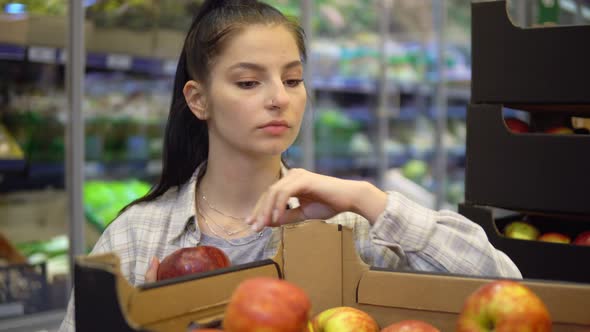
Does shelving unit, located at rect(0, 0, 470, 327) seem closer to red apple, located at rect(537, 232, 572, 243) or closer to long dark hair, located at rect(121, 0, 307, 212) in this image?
long dark hair, located at rect(121, 0, 307, 212)

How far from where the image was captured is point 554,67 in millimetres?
1554

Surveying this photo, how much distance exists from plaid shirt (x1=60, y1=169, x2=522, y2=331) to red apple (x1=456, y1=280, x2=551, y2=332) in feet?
1.08

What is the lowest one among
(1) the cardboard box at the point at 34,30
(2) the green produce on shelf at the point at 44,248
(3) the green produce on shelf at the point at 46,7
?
(2) the green produce on shelf at the point at 44,248

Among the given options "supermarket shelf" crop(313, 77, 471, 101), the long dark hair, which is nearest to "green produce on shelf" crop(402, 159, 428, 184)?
"supermarket shelf" crop(313, 77, 471, 101)

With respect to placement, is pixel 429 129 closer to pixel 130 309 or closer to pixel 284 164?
pixel 284 164

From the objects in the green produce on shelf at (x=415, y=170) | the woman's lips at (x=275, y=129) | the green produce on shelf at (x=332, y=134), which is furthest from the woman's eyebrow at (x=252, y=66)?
the green produce on shelf at (x=415, y=170)

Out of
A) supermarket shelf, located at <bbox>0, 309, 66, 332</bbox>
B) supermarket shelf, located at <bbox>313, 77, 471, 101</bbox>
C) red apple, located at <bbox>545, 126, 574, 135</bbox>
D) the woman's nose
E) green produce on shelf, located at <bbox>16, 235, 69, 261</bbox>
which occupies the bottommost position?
supermarket shelf, located at <bbox>0, 309, 66, 332</bbox>

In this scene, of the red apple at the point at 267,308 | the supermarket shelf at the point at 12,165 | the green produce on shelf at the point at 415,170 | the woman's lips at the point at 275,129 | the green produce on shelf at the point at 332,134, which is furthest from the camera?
the green produce on shelf at the point at 415,170

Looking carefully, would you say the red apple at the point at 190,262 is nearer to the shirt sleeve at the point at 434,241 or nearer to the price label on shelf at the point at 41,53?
the shirt sleeve at the point at 434,241

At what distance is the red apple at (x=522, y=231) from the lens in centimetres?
175

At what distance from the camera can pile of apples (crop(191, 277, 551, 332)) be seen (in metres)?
0.77

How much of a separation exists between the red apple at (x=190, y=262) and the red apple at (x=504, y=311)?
413 millimetres

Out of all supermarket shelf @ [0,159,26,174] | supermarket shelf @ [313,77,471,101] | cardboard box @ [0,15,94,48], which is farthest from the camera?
supermarket shelf @ [313,77,471,101]

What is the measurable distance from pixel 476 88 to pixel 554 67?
0.19 m
